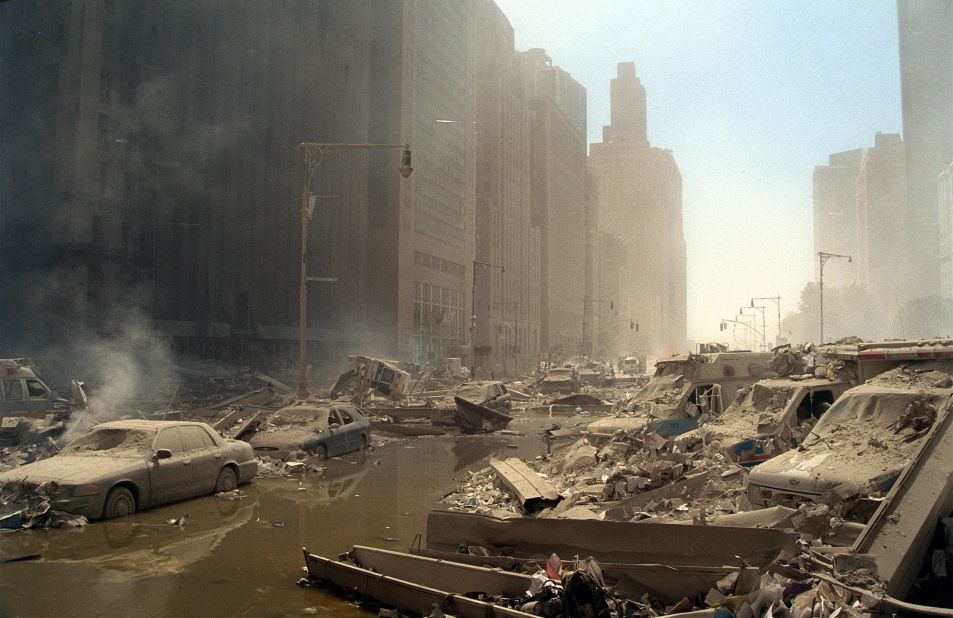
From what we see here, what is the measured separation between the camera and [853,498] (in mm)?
6781

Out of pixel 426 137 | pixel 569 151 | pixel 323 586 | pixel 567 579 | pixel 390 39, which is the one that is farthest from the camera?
pixel 569 151

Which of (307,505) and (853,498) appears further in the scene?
(307,505)

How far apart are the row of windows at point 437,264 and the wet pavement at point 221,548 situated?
49564 mm

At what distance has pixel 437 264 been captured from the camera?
66.1 m

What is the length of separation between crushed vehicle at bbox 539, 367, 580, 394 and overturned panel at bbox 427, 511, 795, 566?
30.7 m

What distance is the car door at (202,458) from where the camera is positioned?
1027 centimetres

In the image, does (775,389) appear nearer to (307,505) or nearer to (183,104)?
(307,505)

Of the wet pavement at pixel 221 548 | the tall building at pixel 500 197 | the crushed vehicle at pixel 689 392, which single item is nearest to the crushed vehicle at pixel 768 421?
the crushed vehicle at pixel 689 392

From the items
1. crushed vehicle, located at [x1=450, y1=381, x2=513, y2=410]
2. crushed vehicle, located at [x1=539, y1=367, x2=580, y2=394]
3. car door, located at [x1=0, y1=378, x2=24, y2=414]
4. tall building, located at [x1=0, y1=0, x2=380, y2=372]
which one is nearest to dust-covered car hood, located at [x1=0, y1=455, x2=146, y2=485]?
car door, located at [x1=0, y1=378, x2=24, y2=414]

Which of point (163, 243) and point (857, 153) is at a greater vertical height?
point (857, 153)

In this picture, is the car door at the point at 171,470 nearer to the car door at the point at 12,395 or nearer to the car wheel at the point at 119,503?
the car wheel at the point at 119,503

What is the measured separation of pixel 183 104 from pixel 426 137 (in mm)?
31039

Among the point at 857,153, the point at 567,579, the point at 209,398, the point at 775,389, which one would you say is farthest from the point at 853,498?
the point at 857,153

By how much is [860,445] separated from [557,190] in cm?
12075
